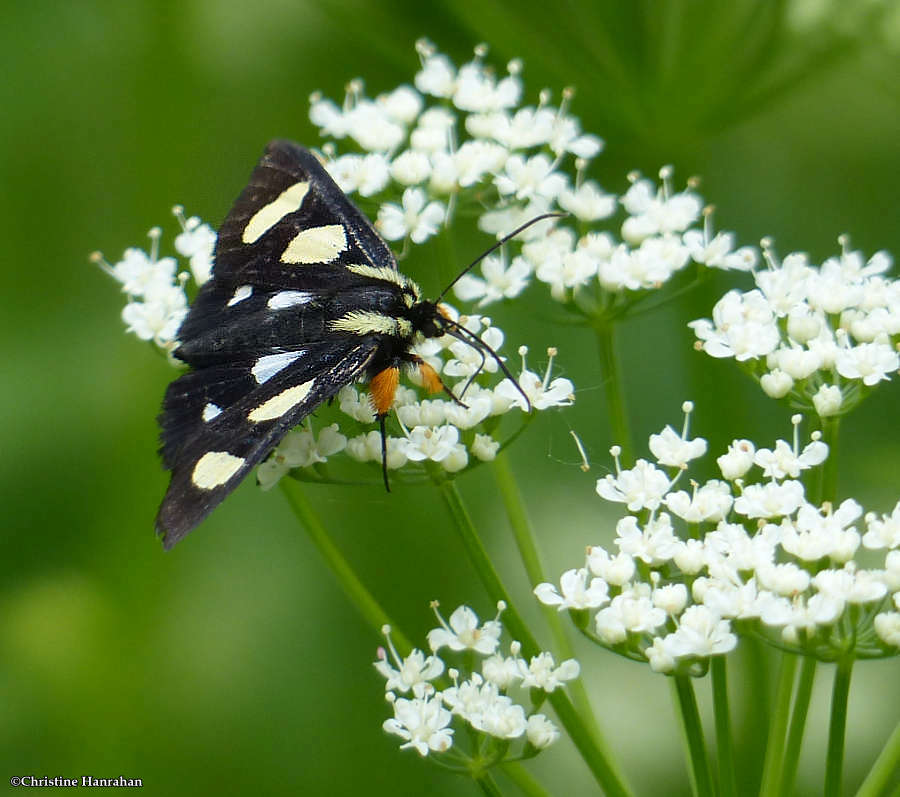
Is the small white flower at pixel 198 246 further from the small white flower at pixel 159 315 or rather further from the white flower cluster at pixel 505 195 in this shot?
the white flower cluster at pixel 505 195

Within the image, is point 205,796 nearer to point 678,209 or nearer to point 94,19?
point 678,209

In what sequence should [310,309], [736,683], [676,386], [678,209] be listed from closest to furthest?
[310,309] → [678,209] → [736,683] → [676,386]

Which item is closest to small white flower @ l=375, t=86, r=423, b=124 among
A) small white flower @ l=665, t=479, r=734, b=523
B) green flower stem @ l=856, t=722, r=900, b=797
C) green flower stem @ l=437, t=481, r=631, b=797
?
green flower stem @ l=437, t=481, r=631, b=797

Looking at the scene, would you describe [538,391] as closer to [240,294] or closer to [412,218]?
[412,218]

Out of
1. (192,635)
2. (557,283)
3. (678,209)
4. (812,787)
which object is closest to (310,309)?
(557,283)

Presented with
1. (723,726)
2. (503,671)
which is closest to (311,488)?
(503,671)
